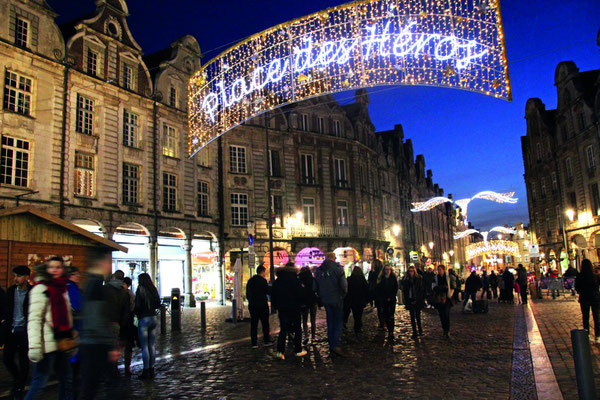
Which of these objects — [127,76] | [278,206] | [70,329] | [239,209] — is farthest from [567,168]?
[70,329]

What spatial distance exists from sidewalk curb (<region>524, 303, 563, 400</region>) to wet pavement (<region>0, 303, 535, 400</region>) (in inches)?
7.5

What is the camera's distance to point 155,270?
26.7 meters

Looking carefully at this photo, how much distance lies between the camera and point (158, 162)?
28.4m

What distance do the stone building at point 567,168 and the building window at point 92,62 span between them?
33.2 m

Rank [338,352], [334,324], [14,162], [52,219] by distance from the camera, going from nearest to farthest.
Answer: [338,352], [334,324], [52,219], [14,162]

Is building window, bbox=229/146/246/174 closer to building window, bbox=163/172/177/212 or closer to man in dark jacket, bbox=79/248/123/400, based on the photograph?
building window, bbox=163/172/177/212

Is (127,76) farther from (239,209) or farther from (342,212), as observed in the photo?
(342,212)

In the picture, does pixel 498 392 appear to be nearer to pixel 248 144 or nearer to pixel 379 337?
pixel 379 337

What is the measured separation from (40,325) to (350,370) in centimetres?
492

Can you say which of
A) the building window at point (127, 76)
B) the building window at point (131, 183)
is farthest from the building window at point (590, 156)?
the building window at point (127, 76)

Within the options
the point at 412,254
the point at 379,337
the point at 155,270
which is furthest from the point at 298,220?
the point at 379,337

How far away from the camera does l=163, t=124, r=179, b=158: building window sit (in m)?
29.3

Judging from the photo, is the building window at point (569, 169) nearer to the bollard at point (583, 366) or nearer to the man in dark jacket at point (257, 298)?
the man in dark jacket at point (257, 298)

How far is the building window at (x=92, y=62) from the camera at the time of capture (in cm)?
2511
